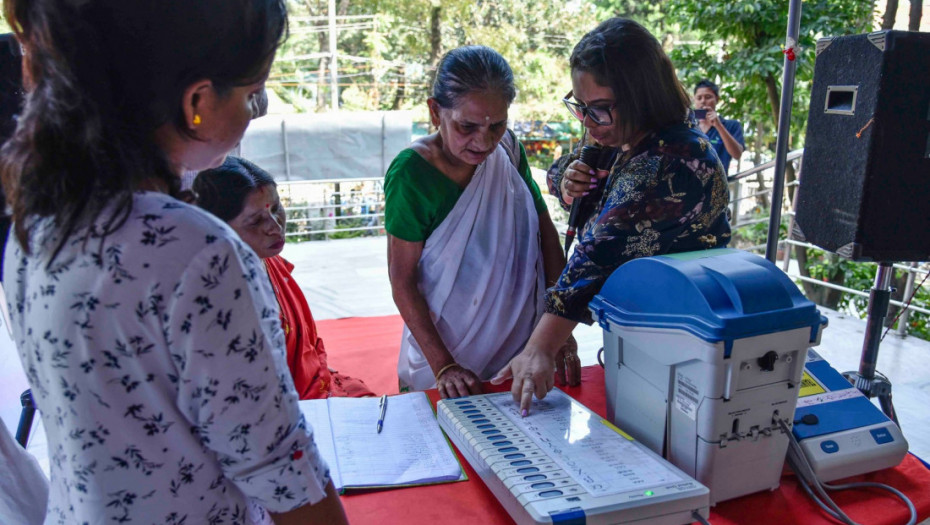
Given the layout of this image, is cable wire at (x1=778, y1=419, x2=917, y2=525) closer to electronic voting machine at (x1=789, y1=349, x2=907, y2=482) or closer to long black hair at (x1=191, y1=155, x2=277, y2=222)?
electronic voting machine at (x1=789, y1=349, x2=907, y2=482)

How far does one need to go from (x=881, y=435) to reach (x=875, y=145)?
3.07 ft

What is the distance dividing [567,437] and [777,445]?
1.02ft

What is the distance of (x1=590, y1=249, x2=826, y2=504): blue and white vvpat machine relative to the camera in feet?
2.89

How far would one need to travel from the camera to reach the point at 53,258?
0.53 meters

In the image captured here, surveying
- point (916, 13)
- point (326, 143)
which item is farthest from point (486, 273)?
point (326, 143)

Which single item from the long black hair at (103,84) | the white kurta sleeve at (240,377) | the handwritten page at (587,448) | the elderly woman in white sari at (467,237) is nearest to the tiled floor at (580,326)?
the elderly woman in white sari at (467,237)

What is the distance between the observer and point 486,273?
1533mm

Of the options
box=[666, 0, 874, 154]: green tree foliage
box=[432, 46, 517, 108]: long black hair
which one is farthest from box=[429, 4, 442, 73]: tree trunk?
box=[432, 46, 517, 108]: long black hair

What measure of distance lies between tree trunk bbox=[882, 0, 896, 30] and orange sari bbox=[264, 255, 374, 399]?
431cm

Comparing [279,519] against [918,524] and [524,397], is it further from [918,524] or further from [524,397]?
[918,524]

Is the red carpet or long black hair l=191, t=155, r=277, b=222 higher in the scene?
long black hair l=191, t=155, r=277, b=222

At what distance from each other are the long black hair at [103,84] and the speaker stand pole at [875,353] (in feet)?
5.12

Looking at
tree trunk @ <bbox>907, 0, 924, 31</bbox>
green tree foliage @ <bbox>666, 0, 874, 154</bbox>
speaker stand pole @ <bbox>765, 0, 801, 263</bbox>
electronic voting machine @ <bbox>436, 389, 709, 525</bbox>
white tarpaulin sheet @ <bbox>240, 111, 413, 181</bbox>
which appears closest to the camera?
electronic voting machine @ <bbox>436, 389, 709, 525</bbox>

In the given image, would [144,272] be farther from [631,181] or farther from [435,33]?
[435,33]
